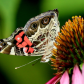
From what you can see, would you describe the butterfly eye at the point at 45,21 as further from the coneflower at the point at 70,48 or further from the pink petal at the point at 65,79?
the pink petal at the point at 65,79

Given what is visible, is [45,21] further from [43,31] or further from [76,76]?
[76,76]

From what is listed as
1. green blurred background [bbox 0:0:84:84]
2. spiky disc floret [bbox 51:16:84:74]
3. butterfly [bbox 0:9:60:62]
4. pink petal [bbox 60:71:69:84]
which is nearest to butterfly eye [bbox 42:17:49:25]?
butterfly [bbox 0:9:60:62]

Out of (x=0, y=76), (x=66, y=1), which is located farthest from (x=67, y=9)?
(x=0, y=76)

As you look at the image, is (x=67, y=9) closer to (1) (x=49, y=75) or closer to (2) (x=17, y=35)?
(1) (x=49, y=75)

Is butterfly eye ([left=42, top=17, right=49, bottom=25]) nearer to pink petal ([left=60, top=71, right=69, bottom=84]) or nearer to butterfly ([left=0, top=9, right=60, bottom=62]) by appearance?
butterfly ([left=0, top=9, right=60, bottom=62])

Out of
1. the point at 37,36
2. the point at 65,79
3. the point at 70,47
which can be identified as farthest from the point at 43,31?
the point at 65,79

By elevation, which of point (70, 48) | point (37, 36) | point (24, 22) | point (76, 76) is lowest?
point (76, 76)

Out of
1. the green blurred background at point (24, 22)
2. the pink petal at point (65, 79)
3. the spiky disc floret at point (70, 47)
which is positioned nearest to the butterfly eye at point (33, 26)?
the spiky disc floret at point (70, 47)
